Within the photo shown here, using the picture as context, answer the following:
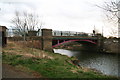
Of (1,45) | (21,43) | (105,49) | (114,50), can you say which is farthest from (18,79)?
(105,49)

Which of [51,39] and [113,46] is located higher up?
[51,39]

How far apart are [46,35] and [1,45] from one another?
25.2ft

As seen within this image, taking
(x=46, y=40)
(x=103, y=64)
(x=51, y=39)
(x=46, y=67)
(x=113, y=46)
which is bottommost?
(x=103, y=64)

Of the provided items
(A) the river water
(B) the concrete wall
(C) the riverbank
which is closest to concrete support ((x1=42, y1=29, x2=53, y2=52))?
(A) the river water

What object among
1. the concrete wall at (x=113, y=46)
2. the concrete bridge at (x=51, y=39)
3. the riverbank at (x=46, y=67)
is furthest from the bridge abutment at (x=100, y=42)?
the riverbank at (x=46, y=67)

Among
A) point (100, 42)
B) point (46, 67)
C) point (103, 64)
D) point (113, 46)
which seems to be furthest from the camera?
point (100, 42)

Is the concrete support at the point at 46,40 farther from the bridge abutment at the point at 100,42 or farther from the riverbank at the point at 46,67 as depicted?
the bridge abutment at the point at 100,42

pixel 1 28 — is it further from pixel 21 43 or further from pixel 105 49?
pixel 105 49

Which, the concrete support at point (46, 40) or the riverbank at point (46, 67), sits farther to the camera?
the concrete support at point (46, 40)

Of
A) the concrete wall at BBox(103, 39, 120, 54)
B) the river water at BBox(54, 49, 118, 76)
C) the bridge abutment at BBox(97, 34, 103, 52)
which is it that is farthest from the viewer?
the bridge abutment at BBox(97, 34, 103, 52)

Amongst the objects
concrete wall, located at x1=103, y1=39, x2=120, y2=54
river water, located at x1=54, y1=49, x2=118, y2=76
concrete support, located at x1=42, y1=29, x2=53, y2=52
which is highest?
concrete support, located at x1=42, y1=29, x2=53, y2=52

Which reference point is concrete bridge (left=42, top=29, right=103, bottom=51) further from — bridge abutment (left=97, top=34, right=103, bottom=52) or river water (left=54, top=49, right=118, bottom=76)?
bridge abutment (left=97, top=34, right=103, bottom=52)

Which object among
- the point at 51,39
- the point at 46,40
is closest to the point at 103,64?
the point at 51,39

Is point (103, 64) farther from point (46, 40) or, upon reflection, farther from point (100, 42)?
point (100, 42)
